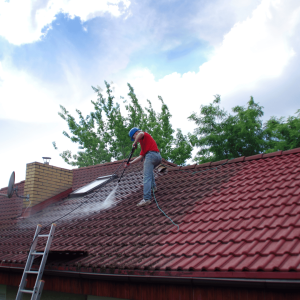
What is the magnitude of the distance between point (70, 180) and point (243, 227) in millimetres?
8276

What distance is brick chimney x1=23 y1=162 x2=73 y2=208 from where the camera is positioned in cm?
991

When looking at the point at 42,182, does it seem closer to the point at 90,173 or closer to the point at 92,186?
the point at 92,186

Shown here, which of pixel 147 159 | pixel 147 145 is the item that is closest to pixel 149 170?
pixel 147 159

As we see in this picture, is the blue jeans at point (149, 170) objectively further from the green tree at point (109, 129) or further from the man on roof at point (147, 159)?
the green tree at point (109, 129)

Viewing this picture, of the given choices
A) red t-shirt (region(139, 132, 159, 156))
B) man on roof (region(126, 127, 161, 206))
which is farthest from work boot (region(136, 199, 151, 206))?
red t-shirt (region(139, 132, 159, 156))

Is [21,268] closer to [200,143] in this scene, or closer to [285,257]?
[285,257]

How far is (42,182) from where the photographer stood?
10.2m

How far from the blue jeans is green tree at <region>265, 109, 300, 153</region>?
537 inches

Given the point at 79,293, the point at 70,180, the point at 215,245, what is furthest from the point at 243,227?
the point at 70,180

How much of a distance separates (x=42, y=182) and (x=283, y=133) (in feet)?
51.7

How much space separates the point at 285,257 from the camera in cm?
314

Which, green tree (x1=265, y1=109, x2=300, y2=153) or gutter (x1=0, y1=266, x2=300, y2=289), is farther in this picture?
green tree (x1=265, y1=109, x2=300, y2=153)

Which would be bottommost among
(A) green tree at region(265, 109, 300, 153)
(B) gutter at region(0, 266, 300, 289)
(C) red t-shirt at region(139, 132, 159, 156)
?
(B) gutter at region(0, 266, 300, 289)

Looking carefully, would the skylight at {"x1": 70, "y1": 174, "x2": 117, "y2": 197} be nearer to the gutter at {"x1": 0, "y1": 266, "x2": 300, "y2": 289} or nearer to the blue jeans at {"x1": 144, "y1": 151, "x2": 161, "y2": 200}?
the blue jeans at {"x1": 144, "y1": 151, "x2": 161, "y2": 200}
